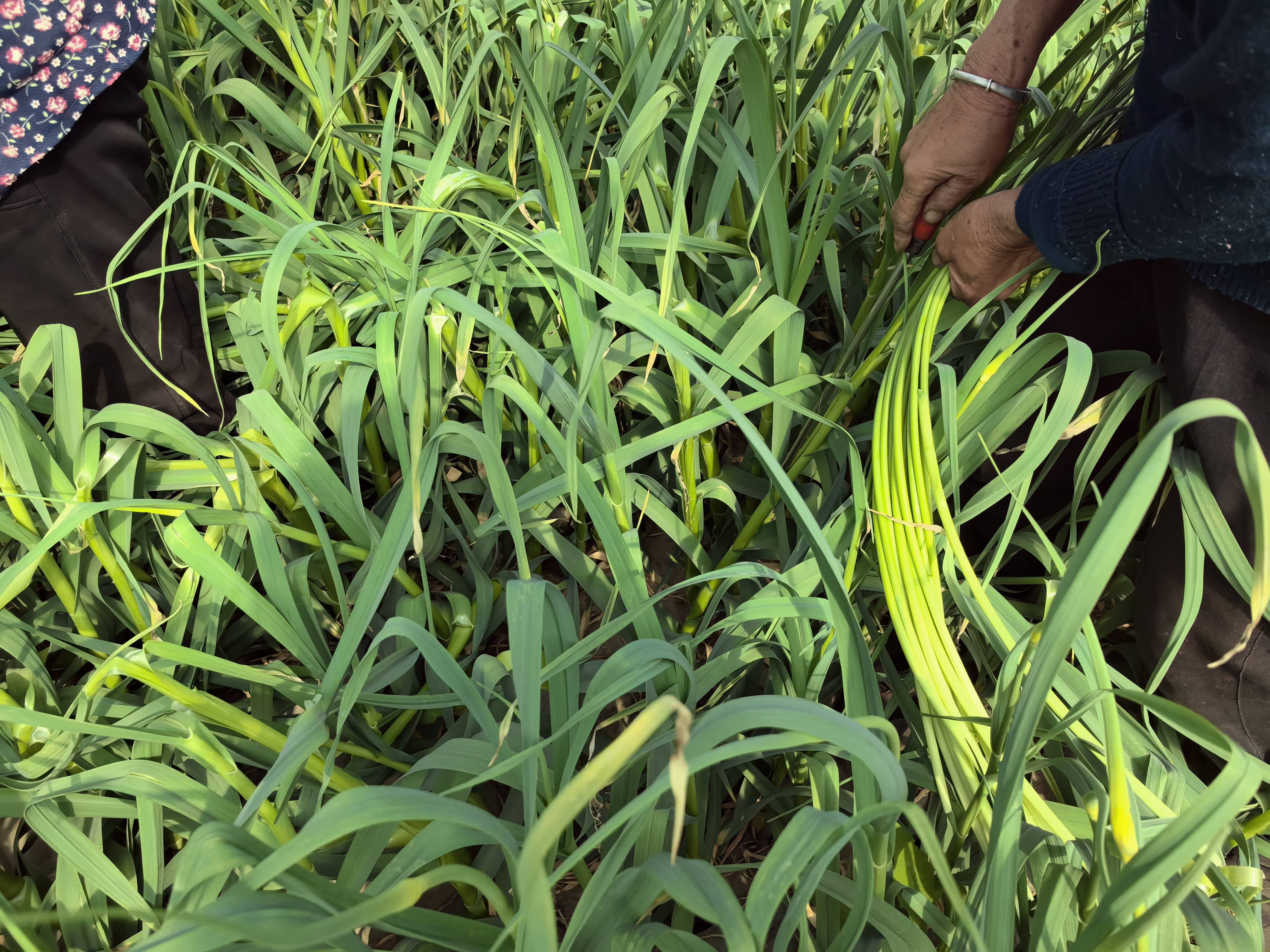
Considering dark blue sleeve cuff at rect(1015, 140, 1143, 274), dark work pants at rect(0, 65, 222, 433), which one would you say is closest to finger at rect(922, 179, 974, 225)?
dark blue sleeve cuff at rect(1015, 140, 1143, 274)

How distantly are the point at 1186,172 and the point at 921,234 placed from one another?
1.02ft

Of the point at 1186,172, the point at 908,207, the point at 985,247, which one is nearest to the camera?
the point at 1186,172

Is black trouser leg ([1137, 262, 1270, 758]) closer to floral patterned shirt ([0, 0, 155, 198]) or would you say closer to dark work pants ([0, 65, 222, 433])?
dark work pants ([0, 65, 222, 433])

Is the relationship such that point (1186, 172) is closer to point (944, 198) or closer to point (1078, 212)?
point (1078, 212)

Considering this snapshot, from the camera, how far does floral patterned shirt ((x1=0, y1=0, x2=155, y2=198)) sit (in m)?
0.71

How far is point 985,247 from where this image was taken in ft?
2.14

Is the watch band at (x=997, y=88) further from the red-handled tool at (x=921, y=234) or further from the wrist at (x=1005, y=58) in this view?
the red-handled tool at (x=921, y=234)

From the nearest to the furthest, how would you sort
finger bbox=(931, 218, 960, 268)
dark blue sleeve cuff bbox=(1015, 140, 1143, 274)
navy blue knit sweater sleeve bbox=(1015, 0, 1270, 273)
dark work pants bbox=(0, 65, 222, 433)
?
navy blue knit sweater sleeve bbox=(1015, 0, 1270, 273) < dark blue sleeve cuff bbox=(1015, 140, 1143, 274) < finger bbox=(931, 218, 960, 268) < dark work pants bbox=(0, 65, 222, 433)

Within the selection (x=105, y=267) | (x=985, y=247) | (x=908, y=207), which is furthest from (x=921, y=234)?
(x=105, y=267)

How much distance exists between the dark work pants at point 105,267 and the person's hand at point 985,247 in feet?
2.69

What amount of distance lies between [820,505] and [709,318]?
0.76 feet

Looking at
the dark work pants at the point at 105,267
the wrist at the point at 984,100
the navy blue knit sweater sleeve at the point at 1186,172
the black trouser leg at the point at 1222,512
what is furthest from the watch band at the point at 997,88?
the dark work pants at the point at 105,267

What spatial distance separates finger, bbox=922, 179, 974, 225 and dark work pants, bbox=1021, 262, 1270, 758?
13 centimetres

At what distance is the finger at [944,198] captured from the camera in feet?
2.41
